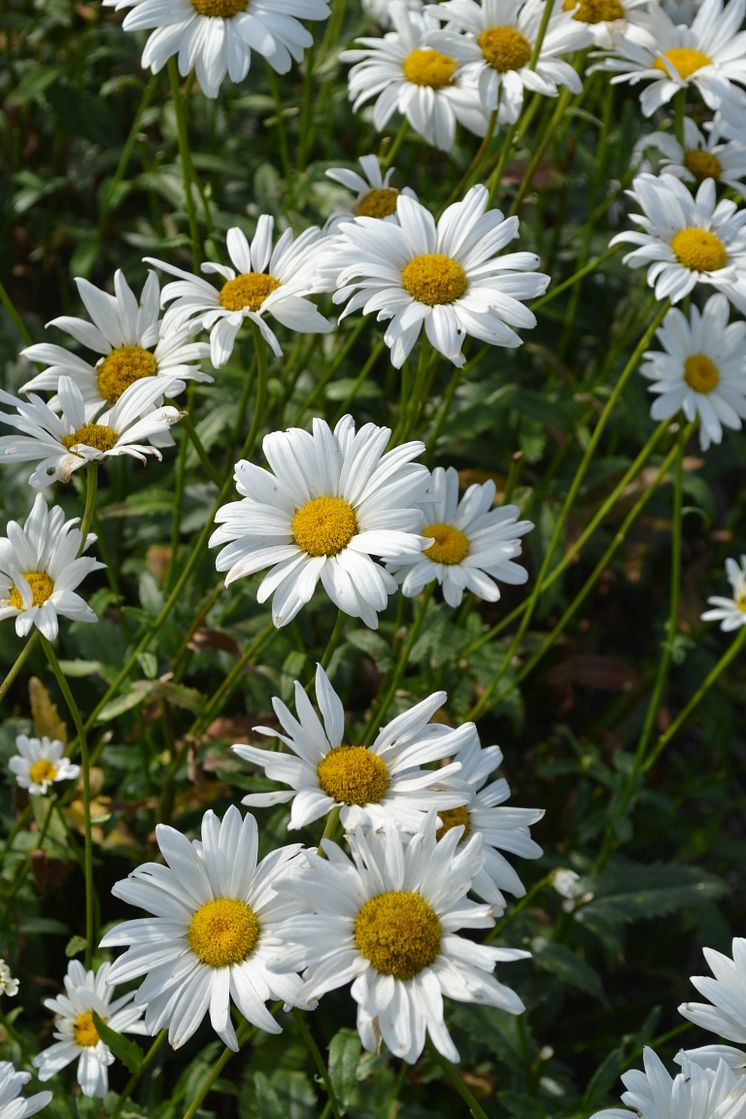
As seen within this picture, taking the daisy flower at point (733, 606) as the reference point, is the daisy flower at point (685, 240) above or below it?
above

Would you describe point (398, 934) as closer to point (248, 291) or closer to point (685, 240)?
point (248, 291)

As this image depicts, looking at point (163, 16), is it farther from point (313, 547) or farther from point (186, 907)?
point (186, 907)

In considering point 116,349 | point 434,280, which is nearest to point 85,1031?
point 116,349

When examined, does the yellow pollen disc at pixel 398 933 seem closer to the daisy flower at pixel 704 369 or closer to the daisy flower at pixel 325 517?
the daisy flower at pixel 325 517

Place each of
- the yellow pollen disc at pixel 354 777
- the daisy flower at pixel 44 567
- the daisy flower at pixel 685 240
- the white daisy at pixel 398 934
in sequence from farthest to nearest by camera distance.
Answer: the daisy flower at pixel 685 240, the daisy flower at pixel 44 567, the yellow pollen disc at pixel 354 777, the white daisy at pixel 398 934

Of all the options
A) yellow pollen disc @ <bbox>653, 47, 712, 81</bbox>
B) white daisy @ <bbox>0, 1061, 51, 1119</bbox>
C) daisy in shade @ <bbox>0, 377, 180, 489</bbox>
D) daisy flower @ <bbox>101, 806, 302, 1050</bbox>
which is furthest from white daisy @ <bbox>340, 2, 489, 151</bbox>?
white daisy @ <bbox>0, 1061, 51, 1119</bbox>

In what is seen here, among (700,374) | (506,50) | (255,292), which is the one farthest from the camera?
(700,374)

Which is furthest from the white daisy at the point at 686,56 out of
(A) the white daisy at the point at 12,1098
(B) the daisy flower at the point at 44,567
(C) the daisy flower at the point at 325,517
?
(A) the white daisy at the point at 12,1098

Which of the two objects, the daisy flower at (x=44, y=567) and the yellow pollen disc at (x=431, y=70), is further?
the yellow pollen disc at (x=431, y=70)
